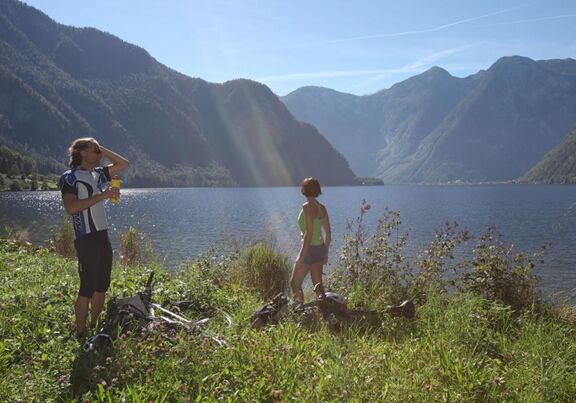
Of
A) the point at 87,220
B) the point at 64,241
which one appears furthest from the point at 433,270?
the point at 64,241

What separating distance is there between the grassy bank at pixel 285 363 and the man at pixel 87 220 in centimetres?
49

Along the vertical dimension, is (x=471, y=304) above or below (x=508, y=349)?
above

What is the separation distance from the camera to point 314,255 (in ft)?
27.0

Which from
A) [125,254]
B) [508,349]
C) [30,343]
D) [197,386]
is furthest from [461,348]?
[125,254]

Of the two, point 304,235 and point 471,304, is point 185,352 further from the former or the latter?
point 304,235

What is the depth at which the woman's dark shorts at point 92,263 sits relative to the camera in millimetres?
5395

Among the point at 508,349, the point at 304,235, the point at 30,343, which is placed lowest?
the point at 508,349

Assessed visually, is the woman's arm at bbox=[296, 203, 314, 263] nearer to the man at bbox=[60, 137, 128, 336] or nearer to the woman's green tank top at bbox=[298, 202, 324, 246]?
the woman's green tank top at bbox=[298, 202, 324, 246]

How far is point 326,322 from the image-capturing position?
5762mm

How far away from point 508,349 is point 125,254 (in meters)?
11.1

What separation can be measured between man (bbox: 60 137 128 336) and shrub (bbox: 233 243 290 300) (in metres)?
4.80

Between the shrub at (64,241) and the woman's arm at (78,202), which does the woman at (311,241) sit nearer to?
the woman's arm at (78,202)

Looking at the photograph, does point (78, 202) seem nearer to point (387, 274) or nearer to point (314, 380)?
point (314, 380)

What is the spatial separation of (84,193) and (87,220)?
0.32 metres
